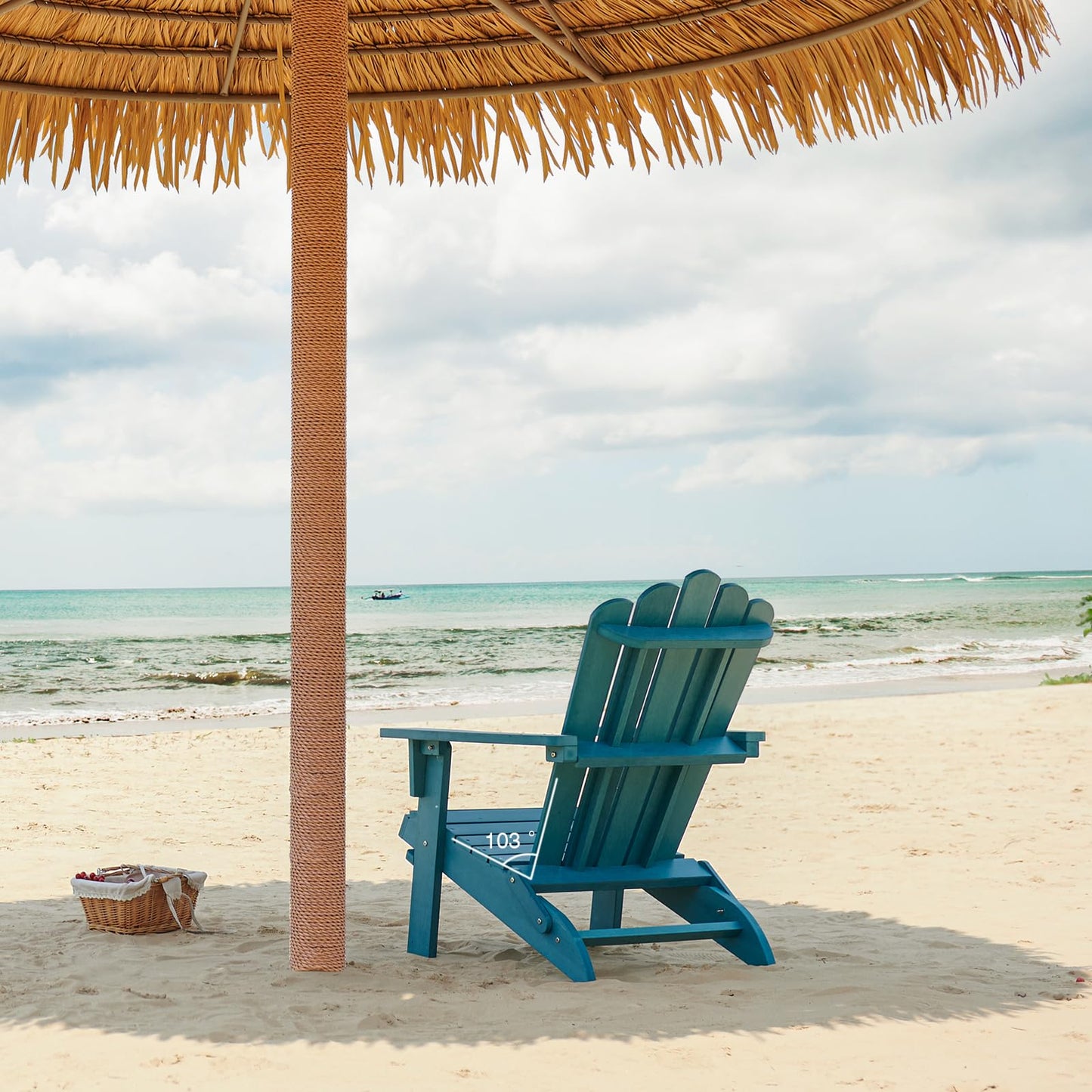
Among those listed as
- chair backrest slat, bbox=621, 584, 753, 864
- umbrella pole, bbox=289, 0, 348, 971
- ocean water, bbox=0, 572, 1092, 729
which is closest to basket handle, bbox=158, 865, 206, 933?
umbrella pole, bbox=289, 0, 348, 971

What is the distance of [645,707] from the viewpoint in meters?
2.73

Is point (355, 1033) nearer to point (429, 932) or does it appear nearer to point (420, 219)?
point (429, 932)

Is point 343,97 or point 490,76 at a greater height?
point 490,76

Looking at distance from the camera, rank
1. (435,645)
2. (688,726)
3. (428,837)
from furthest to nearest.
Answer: (435,645) → (428,837) → (688,726)

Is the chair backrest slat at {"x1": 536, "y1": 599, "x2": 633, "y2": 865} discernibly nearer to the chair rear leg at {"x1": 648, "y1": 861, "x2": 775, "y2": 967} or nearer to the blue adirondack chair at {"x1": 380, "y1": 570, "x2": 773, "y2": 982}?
the blue adirondack chair at {"x1": 380, "y1": 570, "x2": 773, "y2": 982}

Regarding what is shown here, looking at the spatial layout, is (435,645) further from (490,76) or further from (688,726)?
(688,726)

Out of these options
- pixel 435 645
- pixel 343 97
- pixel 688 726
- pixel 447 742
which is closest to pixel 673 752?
pixel 688 726

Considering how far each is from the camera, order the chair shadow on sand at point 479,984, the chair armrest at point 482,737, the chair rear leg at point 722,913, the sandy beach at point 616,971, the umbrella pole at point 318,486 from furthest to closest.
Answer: the chair rear leg at point 722,913
the umbrella pole at point 318,486
the chair armrest at point 482,737
the chair shadow on sand at point 479,984
the sandy beach at point 616,971

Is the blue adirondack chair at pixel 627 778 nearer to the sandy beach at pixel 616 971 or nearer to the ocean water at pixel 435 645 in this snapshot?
the sandy beach at pixel 616 971

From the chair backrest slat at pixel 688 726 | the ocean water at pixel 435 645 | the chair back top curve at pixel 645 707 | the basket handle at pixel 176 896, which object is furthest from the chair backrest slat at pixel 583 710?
the ocean water at pixel 435 645

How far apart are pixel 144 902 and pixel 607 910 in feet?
4.11

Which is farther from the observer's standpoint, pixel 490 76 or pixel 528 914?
pixel 490 76

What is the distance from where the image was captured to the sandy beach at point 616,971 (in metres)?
2.18

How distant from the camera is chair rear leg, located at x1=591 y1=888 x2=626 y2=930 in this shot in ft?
10.6
